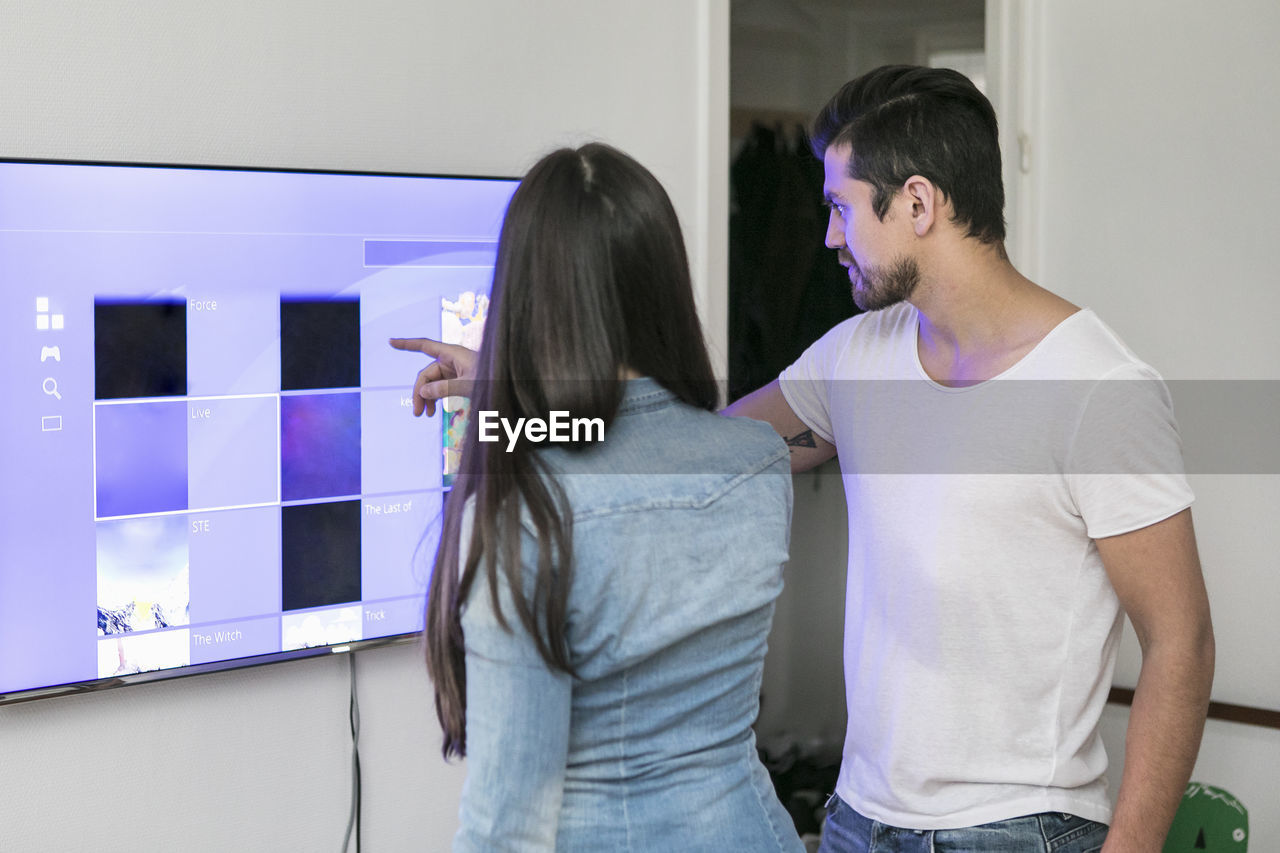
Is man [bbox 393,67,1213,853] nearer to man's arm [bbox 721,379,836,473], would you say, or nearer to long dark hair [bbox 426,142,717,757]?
man's arm [bbox 721,379,836,473]

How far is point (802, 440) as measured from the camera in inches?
74.2

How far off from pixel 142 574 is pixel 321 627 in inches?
12.4

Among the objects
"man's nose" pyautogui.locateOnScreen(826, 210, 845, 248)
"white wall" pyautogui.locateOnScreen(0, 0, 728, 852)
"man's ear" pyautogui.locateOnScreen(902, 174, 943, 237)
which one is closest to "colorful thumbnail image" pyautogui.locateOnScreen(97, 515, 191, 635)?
"white wall" pyautogui.locateOnScreen(0, 0, 728, 852)

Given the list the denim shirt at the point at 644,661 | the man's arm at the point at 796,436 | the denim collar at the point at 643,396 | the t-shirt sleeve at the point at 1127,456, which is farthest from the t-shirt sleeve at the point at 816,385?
the denim collar at the point at 643,396

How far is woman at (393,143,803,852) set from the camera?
975mm

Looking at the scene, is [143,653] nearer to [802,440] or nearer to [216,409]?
[216,409]

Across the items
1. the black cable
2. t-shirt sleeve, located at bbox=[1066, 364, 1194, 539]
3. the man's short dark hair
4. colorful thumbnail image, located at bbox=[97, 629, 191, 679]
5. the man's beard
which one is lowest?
the black cable

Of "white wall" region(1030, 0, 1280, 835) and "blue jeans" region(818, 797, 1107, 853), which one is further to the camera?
"white wall" region(1030, 0, 1280, 835)

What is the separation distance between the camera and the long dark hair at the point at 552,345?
3.20ft

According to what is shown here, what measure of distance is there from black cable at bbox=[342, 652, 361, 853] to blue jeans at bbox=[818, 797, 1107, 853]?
94 cm

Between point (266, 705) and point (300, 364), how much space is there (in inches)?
23.4

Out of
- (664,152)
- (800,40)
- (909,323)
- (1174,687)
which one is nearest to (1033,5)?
(800,40)

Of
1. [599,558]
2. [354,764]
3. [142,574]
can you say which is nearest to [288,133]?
[142,574]

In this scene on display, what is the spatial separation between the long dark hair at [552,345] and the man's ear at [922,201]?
655mm
